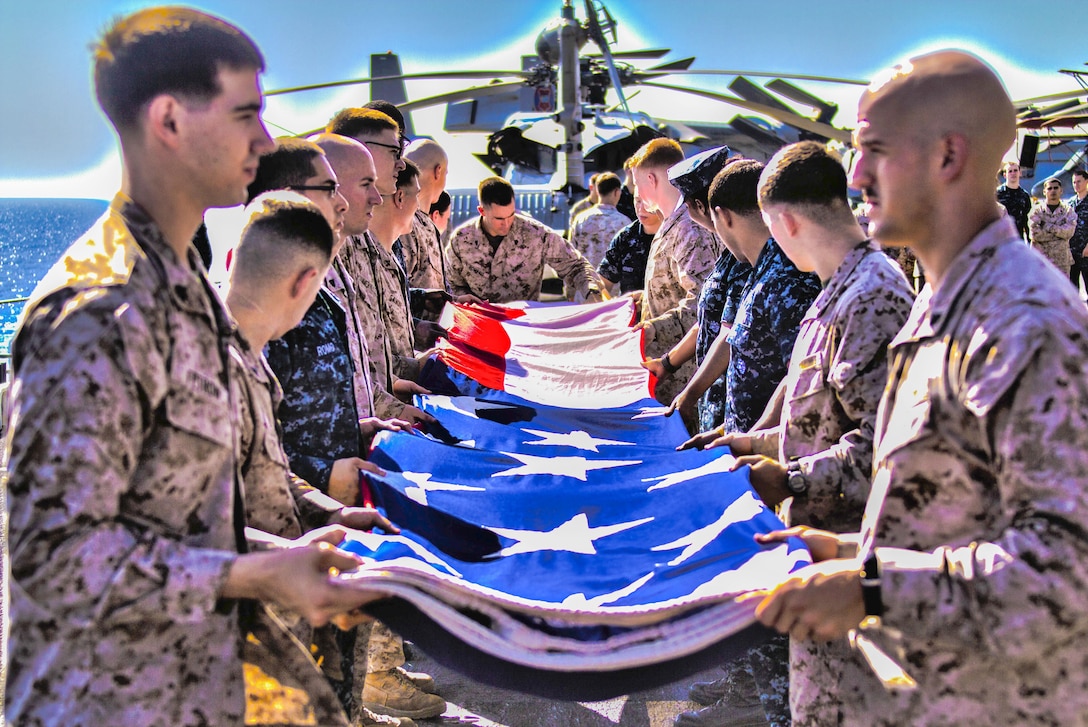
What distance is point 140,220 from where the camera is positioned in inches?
54.5

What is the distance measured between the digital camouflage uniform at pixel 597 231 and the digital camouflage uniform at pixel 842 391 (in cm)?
581

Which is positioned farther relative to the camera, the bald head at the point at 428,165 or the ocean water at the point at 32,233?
the ocean water at the point at 32,233

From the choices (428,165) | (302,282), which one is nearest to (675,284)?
(428,165)

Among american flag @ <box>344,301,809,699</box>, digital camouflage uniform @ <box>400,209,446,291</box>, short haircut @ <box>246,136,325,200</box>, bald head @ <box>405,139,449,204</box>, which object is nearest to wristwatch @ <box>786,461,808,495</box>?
american flag @ <box>344,301,809,699</box>

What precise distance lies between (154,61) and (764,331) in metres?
2.03

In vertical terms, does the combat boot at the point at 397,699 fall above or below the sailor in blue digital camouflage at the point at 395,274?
below

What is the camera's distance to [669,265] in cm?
471


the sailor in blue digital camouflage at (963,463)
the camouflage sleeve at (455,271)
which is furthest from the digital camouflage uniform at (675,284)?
the sailor in blue digital camouflage at (963,463)

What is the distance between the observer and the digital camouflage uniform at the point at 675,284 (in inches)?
175

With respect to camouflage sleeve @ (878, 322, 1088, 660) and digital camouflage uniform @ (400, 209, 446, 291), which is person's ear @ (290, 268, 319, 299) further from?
digital camouflage uniform @ (400, 209, 446, 291)

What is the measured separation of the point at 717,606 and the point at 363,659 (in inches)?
45.4

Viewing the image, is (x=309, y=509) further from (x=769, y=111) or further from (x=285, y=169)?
(x=769, y=111)

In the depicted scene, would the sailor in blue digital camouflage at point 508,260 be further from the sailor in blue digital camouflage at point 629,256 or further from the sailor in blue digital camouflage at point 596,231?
the sailor in blue digital camouflage at point 596,231

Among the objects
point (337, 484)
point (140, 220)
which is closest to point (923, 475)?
point (140, 220)
